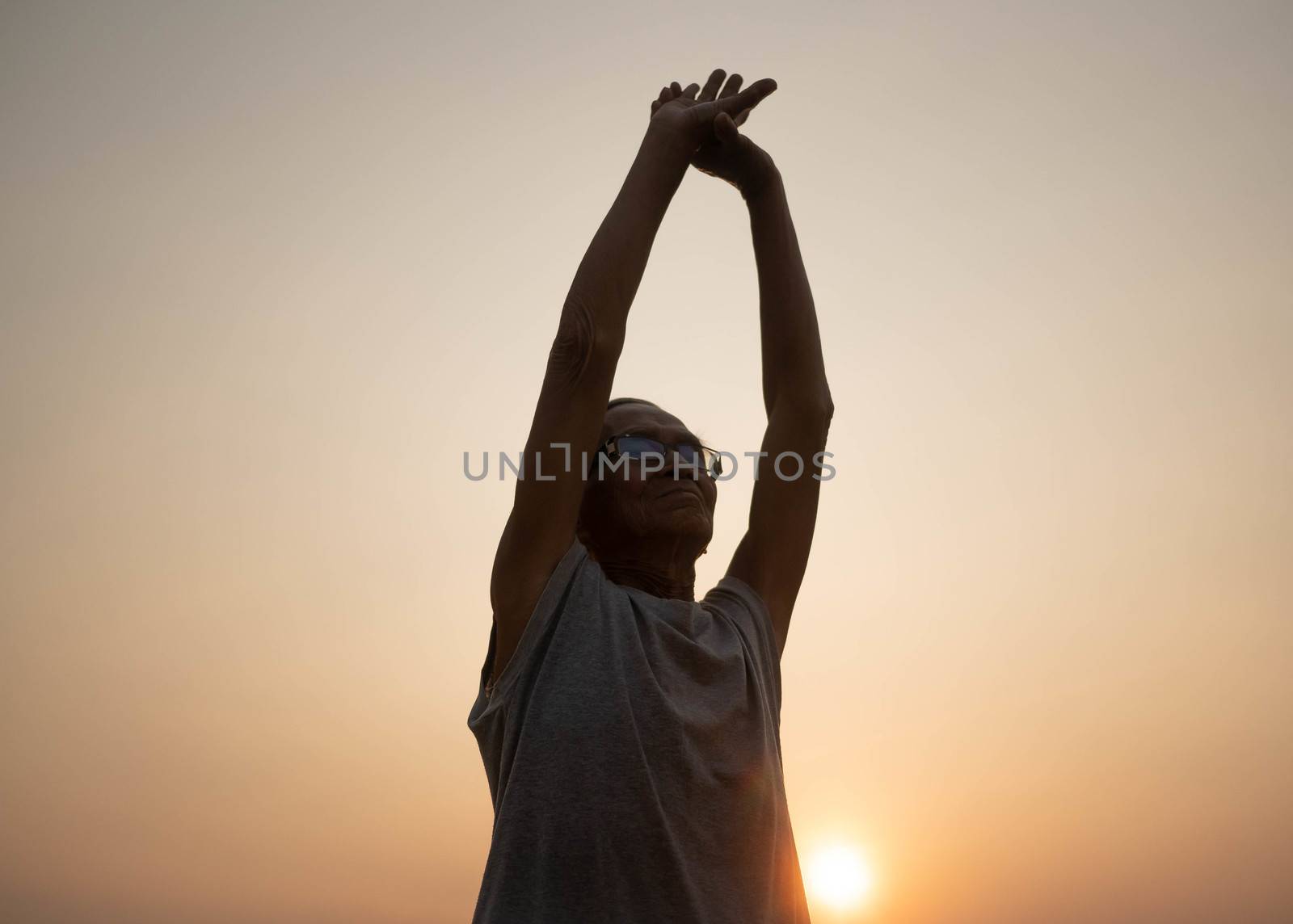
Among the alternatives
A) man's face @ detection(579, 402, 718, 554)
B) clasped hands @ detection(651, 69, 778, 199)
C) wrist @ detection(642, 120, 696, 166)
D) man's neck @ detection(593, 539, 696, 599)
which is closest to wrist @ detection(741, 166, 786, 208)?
Answer: clasped hands @ detection(651, 69, 778, 199)

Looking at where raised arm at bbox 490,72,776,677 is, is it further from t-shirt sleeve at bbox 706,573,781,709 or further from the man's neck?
t-shirt sleeve at bbox 706,573,781,709

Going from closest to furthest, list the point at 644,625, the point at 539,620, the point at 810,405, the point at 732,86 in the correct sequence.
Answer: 1. the point at 539,620
2. the point at 644,625
3. the point at 810,405
4. the point at 732,86

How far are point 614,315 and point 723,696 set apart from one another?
1.19m

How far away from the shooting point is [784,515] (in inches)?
150

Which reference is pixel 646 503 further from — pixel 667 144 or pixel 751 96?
pixel 751 96

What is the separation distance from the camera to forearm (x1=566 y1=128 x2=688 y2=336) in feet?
10.4

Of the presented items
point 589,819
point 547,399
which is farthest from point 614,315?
point 589,819

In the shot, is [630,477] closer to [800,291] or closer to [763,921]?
[800,291]

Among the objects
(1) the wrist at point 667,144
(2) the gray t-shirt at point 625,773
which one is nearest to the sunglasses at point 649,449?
(2) the gray t-shirt at point 625,773

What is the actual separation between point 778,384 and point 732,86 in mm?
1152

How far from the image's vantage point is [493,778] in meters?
3.18

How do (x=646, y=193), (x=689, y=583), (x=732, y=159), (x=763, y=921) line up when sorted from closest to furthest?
(x=763, y=921), (x=646, y=193), (x=689, y=583), (x=732, y=159)

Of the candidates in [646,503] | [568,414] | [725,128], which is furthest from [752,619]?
[725,128]

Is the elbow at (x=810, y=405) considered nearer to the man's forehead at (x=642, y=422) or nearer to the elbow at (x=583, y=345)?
the man's forehead at (x=642, y=422)
